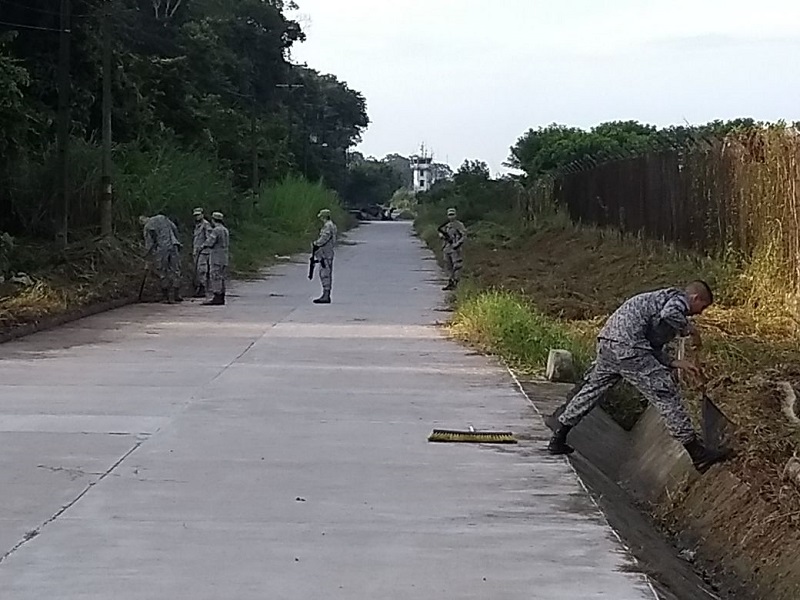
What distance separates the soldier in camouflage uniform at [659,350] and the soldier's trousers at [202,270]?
15.7m

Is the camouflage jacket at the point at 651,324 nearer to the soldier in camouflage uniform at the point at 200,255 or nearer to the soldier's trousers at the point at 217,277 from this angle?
the soldier's trousers at the point at 217,277

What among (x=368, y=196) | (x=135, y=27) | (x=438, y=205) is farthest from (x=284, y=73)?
(x=368, y=196)

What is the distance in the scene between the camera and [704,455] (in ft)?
32.3

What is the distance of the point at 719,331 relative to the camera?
1656 centimetres

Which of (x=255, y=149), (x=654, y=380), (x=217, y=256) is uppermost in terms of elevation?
(x=255, y=149)

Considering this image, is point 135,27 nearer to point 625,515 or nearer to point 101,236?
point 101,236

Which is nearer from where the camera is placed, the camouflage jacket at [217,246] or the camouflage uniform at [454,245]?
the camouflage jacket at [217,246]

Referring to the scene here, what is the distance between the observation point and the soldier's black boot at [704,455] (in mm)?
9820

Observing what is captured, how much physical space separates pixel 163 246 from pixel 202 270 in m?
1.23

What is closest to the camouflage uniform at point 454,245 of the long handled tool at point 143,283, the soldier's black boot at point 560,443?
the long handled tool at point 143,283

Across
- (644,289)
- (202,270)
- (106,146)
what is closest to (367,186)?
(106,146)

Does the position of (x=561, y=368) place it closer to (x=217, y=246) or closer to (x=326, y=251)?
(x=326, y=251)

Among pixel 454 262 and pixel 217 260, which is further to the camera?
→ pixel 454 262

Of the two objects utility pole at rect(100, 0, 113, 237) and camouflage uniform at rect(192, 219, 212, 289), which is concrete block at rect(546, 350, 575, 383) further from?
utility pole at rect(100, 0, 113, 237)
